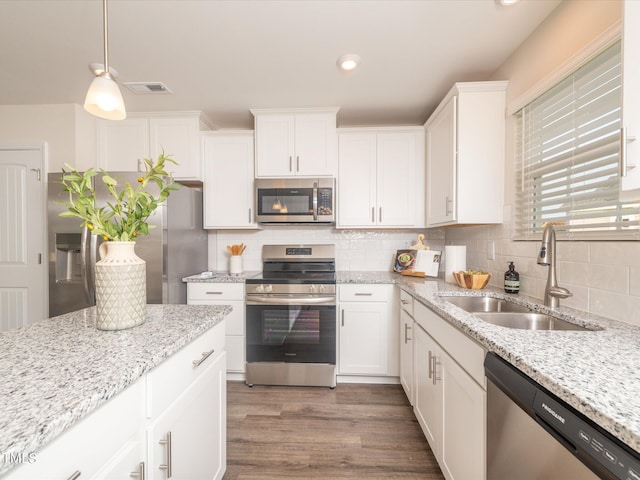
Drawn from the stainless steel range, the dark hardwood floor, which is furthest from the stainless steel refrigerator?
the dark hardwood floor

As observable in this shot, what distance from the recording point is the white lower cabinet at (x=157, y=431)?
557mm

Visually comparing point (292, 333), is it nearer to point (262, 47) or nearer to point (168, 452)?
point (168, 452)

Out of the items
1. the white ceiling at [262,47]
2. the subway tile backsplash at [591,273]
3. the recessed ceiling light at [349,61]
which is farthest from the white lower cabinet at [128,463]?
the recessed ceiling light at [349,61]

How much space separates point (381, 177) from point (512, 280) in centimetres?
143

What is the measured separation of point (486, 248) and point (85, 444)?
8.12ft

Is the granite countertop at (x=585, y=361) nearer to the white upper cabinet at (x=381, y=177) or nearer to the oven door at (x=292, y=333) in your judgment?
the oven door at (x=292, y=333)

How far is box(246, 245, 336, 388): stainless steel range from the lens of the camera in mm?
2428

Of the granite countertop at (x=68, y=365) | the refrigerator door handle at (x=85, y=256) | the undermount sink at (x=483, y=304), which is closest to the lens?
the granite countertop at (x=68, y=365)

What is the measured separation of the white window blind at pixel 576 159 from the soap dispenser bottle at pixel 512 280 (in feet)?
0.76

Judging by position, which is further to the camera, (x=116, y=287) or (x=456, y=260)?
(x=456, y=260)

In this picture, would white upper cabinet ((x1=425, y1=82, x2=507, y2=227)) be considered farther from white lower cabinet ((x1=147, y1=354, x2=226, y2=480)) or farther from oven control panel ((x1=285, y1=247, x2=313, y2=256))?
white lower cabinet ((x1=147, y1=354, x2=226, y2=480))

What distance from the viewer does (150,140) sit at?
108 inches

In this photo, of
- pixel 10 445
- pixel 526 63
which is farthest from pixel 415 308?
pixel 10 445

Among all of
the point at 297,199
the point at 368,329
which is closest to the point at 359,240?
the point at 297,199
